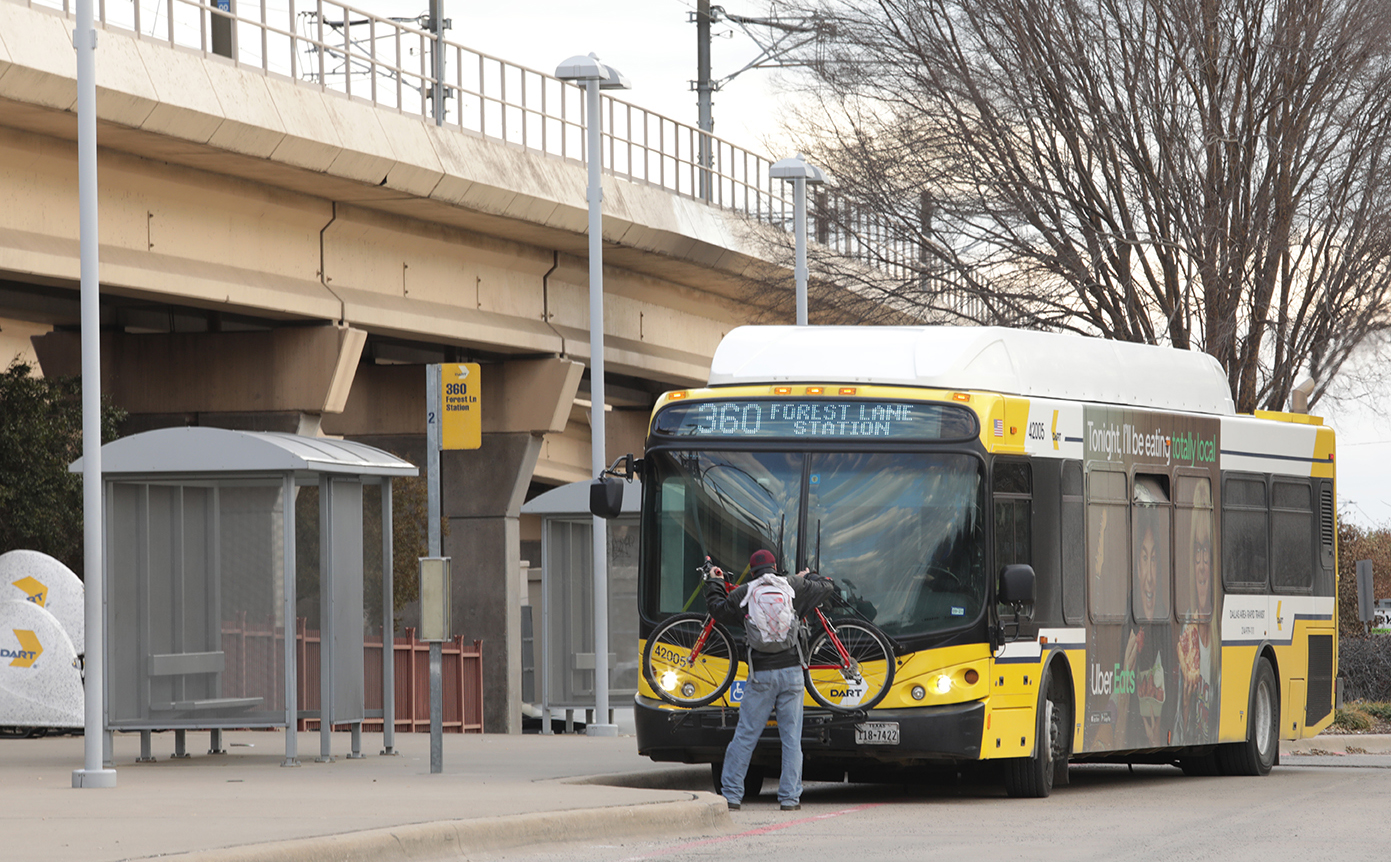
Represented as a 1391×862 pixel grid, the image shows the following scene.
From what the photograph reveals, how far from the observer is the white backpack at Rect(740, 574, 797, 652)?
13953mm

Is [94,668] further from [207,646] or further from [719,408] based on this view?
[719,408]

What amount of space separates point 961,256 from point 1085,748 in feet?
48.4

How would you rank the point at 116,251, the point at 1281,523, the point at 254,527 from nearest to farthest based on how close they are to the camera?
the point at 254,527 < the point at 1281,523 < the point at 116,251

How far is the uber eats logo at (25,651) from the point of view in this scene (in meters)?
22.6

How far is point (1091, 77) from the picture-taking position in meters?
28.2

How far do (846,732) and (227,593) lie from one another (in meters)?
5.97

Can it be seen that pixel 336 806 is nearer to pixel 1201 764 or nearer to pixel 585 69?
pixel 1201 764

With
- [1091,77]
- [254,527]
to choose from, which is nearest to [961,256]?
[1091,77]

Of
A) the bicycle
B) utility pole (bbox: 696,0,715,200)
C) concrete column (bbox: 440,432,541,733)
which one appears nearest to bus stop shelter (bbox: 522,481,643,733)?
concrete column (bbox: 440,432,541,733)

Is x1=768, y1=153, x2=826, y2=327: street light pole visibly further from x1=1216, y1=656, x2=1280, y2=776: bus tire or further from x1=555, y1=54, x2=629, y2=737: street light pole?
x1=1216, y1=656, x2=1280, y2=776: bus tire

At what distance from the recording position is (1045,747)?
50.7 ft

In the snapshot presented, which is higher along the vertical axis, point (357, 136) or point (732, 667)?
point (357, 136)

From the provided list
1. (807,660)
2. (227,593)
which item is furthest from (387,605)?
(807,660)

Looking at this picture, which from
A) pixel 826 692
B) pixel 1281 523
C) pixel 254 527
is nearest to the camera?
pixel 826 692
